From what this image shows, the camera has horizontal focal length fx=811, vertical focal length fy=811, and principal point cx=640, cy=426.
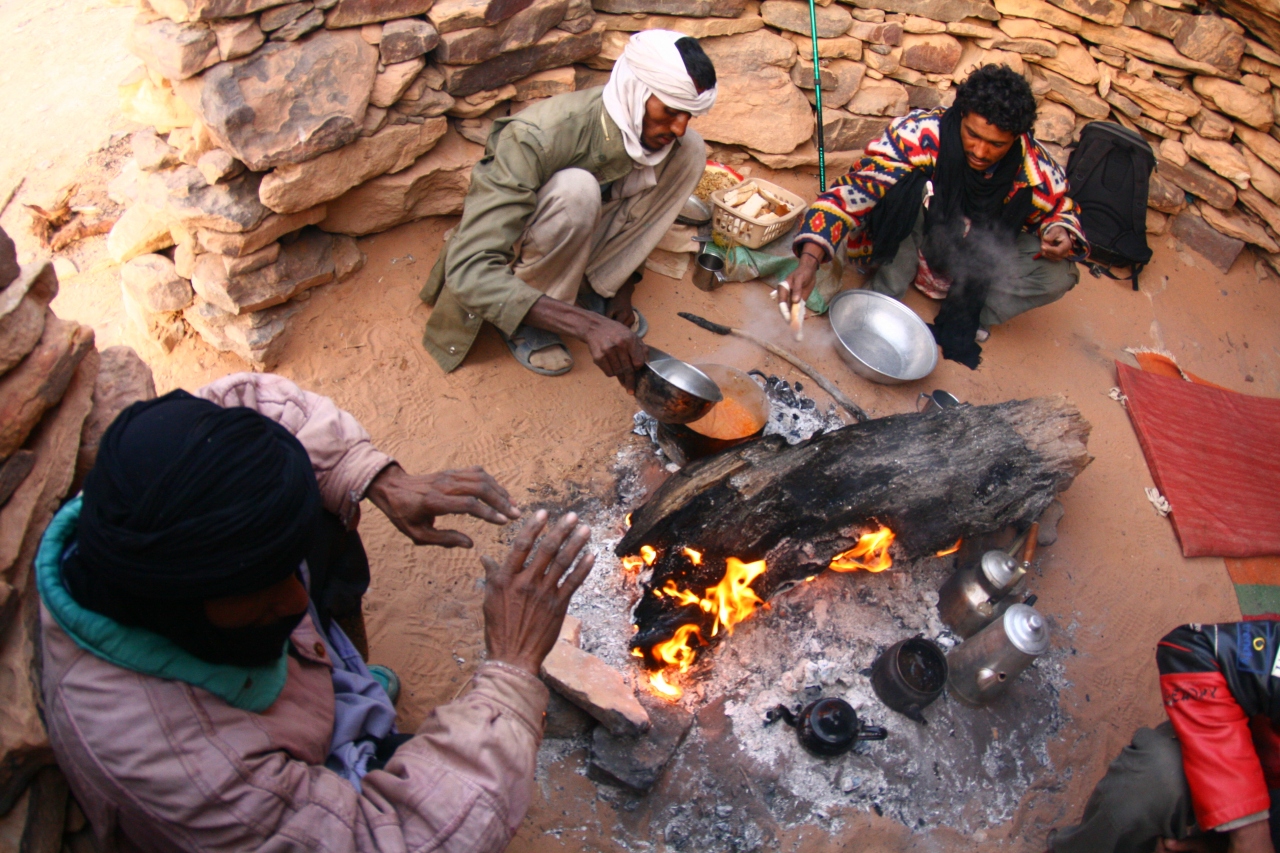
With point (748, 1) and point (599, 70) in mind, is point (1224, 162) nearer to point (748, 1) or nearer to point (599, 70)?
point (748, 1)

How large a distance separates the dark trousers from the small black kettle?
644mm

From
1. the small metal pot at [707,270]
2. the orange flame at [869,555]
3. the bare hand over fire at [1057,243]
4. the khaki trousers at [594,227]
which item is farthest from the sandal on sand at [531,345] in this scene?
the bare hand over fire at [1057,243]

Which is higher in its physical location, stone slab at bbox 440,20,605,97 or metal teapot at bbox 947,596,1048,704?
stone slab at bbox 440,20,605,97

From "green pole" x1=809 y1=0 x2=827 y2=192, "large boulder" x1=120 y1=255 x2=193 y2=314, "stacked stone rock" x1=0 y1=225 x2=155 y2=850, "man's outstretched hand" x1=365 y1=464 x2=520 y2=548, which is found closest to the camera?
"stacked stone rock" x1=0 y1=225 x2=155 y2=850

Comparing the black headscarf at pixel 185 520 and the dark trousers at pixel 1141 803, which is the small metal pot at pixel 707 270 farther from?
the black headscarf at pixel 185 520

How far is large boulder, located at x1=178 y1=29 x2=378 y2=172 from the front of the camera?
3070 millimetres

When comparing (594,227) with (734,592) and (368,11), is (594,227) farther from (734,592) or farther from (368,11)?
(734,592)

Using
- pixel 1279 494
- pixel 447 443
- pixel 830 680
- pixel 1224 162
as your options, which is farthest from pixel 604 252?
pixel 1224 162

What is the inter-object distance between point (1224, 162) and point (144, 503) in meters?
6.00

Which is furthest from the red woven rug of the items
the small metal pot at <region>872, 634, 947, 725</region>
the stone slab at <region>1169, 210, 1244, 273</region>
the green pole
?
the green pole

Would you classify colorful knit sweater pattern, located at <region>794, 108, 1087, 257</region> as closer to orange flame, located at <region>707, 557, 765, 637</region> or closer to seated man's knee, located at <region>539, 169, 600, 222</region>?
seated man's knee, located at <region>539, 169, 600, 222</region>

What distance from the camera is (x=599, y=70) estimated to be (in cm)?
432

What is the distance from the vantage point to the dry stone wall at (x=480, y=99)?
321 centimetres

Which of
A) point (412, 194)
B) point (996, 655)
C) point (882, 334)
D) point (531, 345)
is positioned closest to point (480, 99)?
point (412, 194)
